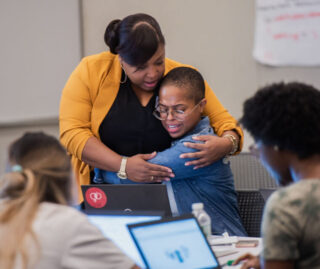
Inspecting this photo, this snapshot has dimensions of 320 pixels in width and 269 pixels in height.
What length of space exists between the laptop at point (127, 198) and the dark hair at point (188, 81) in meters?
0.51

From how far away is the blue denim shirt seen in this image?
203 centimetres

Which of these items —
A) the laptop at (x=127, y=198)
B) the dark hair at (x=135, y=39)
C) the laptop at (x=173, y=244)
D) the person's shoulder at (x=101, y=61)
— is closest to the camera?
the laptop at (x=173, y=244)

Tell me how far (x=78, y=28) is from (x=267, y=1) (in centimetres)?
115

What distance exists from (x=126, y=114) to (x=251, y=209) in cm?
80

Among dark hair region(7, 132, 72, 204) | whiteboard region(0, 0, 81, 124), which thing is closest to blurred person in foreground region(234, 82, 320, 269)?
dark hair region(7, 132, 72, 204)

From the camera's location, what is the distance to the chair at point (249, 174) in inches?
112

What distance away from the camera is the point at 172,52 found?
3.01m

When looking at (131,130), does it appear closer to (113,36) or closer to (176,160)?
(176,160)

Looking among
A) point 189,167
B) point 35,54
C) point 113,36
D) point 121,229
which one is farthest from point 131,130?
point 35,54

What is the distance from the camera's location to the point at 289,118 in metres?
1.29

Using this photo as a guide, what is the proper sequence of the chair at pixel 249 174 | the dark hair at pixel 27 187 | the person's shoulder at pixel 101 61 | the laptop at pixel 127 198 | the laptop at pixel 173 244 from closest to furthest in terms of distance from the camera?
the dark hair at pixel 27 187 < the laptop at pixel 173 244 < the laptop at pixel 127 198 < the person's shoulder at pixel 101 61 < the chair at pixel 249 174

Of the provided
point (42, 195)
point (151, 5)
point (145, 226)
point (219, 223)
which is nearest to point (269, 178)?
point (219, 223)

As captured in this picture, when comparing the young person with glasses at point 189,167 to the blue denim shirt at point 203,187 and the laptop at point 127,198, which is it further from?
the laptop at point 127,198

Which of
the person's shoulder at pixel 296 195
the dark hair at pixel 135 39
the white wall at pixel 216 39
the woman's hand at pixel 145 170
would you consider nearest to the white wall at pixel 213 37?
the white wall at pixel 216 39
